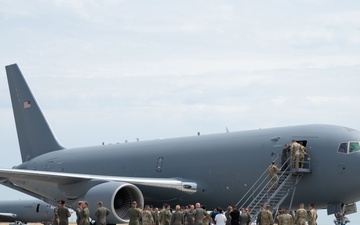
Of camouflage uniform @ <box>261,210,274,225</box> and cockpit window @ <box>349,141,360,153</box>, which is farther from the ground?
cockpit window @ <box>349,141,360,153</box>

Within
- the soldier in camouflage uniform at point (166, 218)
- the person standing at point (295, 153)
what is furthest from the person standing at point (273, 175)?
the soldier in camouflage uniform at point (166, 218)

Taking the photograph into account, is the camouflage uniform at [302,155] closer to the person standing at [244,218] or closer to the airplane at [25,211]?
the person standing at [244,218]

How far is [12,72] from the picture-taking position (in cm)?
4059

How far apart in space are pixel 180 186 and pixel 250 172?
3.16 m

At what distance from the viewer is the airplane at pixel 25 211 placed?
2248 inches

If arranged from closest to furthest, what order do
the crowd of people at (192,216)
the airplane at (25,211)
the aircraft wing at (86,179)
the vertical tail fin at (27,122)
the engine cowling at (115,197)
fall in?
1. the crowd of people at (192,216)
2. the engine cowling at (115,197)
3. the aircraft wing at (86,179)
4. the vertical tail fin at (27,122)
5. the airplane at (25,211)

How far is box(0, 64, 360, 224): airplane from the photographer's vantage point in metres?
26.4

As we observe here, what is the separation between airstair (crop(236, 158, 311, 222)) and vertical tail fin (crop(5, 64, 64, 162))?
582 inches

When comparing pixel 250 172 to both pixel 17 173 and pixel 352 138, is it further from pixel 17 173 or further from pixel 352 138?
pixel 17 173

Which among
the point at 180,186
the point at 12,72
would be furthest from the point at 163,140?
the point at 12,72

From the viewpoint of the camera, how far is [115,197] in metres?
29.1

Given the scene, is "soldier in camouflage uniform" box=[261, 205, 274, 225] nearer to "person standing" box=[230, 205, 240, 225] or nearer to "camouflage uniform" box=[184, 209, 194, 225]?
"person standing" box=[230, 205, 240, 225]

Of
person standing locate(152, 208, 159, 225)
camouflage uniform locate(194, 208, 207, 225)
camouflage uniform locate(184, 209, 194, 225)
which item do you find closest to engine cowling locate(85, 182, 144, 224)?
person standing locate(152, 208, 159, 225)

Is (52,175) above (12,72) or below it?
below
